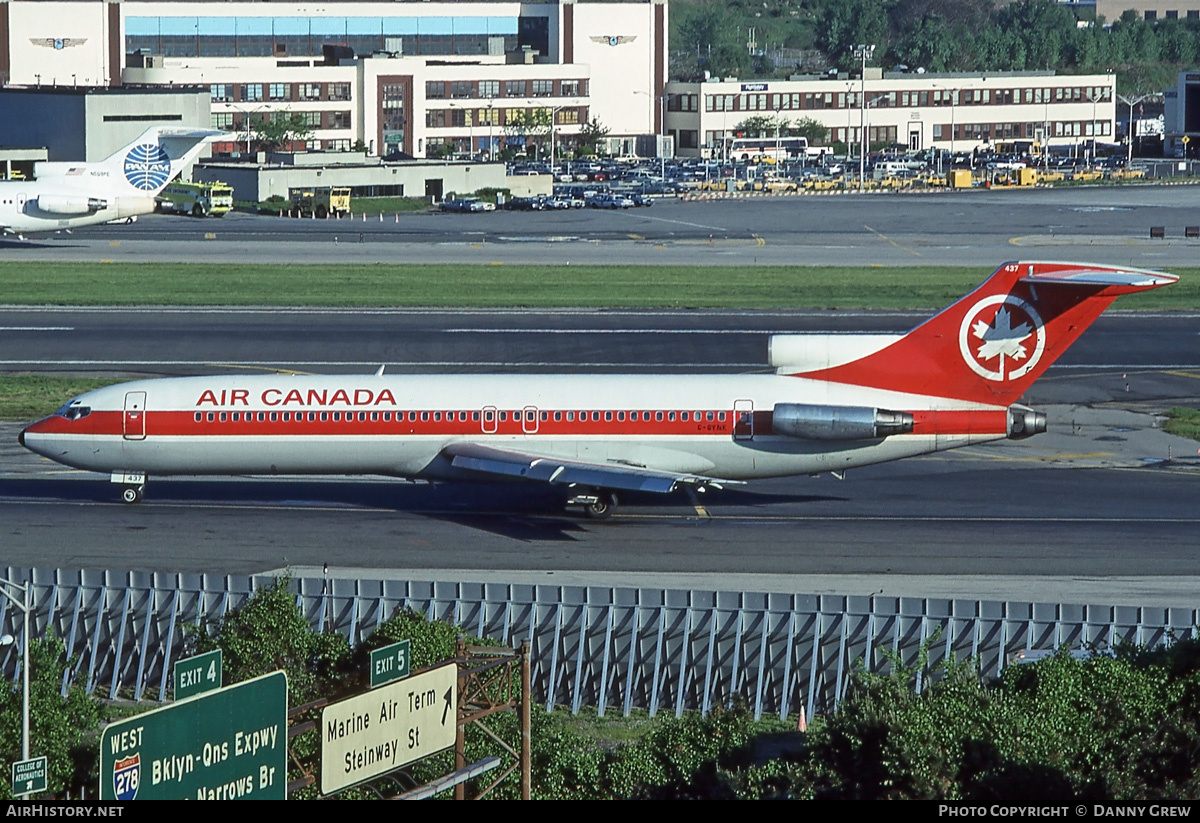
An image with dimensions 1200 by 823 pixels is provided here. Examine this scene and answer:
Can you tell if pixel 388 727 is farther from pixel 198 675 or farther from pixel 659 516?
pixel 659 516

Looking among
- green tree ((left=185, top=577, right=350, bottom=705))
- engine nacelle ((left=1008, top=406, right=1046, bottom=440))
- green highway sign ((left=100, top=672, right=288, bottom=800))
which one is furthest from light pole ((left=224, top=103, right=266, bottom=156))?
green highway sign ((left=100, top=672, right=288, bottom=800))

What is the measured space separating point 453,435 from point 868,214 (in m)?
95.4

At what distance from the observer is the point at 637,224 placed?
12612 cm

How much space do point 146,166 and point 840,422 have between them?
77.5 meters

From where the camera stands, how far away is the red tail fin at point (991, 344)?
4206 cm

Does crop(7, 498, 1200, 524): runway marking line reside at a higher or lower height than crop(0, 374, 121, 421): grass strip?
lower

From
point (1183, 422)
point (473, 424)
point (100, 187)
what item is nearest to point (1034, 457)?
point (1183, 422)

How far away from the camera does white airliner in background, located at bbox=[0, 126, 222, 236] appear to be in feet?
348

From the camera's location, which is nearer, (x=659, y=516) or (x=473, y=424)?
(x=473, y=424)

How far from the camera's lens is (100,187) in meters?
108

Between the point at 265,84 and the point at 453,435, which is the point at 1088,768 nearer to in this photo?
the point at 453,435

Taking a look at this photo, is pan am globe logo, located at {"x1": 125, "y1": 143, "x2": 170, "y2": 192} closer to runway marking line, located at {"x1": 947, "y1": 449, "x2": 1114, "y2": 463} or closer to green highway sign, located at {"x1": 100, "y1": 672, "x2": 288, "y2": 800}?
runway marking line, located at {"x1": 947, "y1": 449, "x2": 1114, "y2": 463}

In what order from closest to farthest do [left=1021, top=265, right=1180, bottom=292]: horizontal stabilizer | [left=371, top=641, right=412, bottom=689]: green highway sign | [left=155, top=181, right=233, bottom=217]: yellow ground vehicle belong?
1. [left=371, top=641, right=412, bottom=689]: green highway sign
2. [left=1021, top=265, right=1180, bottom=292]: horizontal stabilizer
3. [left=155, top=181, right=233, bottom=217]: yellow ground vehicle

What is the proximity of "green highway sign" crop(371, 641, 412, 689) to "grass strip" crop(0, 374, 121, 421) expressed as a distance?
40.9 m
